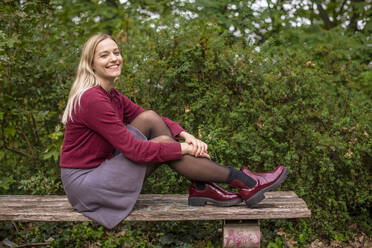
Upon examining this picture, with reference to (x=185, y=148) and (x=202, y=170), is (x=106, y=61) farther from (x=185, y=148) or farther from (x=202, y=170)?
(x=202, y=170)

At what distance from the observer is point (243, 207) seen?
292 centimetres

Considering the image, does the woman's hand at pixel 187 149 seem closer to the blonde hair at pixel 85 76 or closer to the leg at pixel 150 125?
the leg at pixel 150 125

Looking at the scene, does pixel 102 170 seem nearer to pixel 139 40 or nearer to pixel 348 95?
pixel 139 40

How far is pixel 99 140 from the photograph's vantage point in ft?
9.16

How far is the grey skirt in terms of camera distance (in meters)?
2.73

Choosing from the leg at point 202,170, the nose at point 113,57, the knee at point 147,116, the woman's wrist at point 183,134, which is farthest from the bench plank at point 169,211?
the nose at point 113,57

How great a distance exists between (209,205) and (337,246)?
4.78 feet

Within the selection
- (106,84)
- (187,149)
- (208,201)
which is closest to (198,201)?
(208,201)

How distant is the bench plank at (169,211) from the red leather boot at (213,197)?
0.16 feet

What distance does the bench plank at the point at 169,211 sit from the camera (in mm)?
2771

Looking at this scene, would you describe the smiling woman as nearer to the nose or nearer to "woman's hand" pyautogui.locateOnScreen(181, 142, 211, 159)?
the nose

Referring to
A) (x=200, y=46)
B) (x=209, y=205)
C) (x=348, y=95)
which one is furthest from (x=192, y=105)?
(x=348, y=95)

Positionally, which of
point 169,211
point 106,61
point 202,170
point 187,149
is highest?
point 106,61

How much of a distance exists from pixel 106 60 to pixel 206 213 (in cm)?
132
